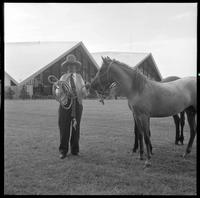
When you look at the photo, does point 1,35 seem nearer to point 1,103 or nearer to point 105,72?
point 1,103

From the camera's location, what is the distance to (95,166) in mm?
4793

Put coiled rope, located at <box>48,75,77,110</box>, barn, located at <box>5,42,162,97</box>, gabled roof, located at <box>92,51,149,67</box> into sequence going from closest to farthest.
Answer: coiled rope, located at <box>48,75,77,110</box> → gabled roof, located at <box>92,51,149,67</box> → barn, located at <box>5,42,162,97</box>

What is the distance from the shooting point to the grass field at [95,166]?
12.2 feet

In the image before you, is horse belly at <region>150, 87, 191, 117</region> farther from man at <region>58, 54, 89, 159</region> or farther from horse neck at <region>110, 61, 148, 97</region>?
man at <region>58, 54, 89, 159</region>

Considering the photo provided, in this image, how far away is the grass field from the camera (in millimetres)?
3732

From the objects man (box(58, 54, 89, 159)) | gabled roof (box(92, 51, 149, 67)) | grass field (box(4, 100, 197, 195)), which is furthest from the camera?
gabled roof (box(92, 51, 149, 67))

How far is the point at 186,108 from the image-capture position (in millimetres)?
5680

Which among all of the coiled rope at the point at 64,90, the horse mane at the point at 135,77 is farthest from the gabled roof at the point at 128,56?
the coiled rope at the point at 64,90

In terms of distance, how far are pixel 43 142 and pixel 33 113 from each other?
16.8 feet

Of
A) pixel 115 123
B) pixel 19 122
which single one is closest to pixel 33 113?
pixel 19 122

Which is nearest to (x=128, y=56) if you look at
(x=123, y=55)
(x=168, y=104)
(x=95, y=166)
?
(x=123, y=55)

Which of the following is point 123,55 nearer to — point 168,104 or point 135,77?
point 135,77

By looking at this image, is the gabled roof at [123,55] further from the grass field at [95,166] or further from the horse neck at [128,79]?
the grass field at [95,166]

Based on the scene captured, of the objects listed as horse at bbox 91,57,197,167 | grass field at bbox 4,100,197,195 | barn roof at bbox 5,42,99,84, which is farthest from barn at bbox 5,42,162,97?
horse at bbox 91,57,197,167
